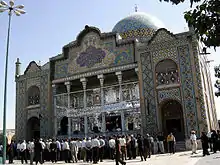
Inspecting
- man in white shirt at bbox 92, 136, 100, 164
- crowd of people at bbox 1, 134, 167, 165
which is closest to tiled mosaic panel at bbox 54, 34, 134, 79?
crowd of people at bbox 1, 134, 167, 165

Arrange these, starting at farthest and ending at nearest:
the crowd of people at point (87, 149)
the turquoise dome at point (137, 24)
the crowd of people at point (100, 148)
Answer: the turquoise dome at point (137, 24), the crowd of people at point (87, 149), the crowd of people at point (100, 148)

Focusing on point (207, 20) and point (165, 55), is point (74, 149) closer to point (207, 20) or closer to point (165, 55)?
point (165, 55)

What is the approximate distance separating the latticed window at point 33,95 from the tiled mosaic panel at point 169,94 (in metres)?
11.6

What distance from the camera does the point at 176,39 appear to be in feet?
63.5

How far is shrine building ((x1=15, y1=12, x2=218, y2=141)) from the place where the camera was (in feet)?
61.4

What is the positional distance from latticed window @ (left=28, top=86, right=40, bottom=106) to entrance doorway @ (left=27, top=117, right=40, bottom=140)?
1.66 m

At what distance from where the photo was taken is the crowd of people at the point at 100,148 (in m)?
13.6

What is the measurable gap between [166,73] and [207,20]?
54.2 feet

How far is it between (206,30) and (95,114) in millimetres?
18902

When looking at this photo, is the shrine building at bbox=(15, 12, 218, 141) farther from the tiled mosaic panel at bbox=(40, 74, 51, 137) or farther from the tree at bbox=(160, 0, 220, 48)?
the tree at bbox=(160, 0, 220, 48)

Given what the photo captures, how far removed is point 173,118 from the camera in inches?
823

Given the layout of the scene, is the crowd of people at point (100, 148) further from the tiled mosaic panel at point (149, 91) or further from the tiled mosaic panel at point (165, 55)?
the tiled mosaic panel at point (165, 55)

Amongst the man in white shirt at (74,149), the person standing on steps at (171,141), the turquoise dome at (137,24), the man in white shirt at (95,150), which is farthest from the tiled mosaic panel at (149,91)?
the turquoise dome at (137,24)

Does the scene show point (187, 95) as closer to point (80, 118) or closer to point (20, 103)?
point (80, 118)
